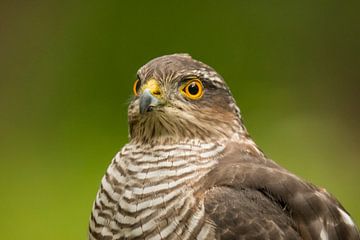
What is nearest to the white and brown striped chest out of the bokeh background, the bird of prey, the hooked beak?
the bird of prey

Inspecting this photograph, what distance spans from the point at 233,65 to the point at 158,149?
12.6 feet

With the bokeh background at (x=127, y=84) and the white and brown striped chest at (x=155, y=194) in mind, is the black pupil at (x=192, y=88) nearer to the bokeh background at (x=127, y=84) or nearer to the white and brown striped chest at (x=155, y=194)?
the white and brown striped chest at (x=155, y=194)

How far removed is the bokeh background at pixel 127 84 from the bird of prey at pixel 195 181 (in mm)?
2157

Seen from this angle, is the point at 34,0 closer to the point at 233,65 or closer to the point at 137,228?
the point at 233,65

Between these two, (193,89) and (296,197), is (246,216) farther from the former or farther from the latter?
(193,89)

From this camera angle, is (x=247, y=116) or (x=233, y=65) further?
(x=233, y=65)

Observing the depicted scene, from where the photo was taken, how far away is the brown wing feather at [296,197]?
432 cm

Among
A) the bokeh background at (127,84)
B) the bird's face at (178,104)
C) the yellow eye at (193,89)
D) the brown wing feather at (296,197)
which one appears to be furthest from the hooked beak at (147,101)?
the bokeh background at (127,84)

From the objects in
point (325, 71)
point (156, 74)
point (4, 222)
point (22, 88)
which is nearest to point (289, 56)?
point (325, 71)

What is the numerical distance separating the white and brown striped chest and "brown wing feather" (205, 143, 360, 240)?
91mm

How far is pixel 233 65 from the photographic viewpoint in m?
8.39

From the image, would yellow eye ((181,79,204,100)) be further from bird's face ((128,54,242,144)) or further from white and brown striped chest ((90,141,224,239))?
white and brown striped chest ((90,141,224,239))

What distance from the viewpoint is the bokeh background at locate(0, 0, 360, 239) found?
287 inches

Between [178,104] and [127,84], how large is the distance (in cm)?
334
